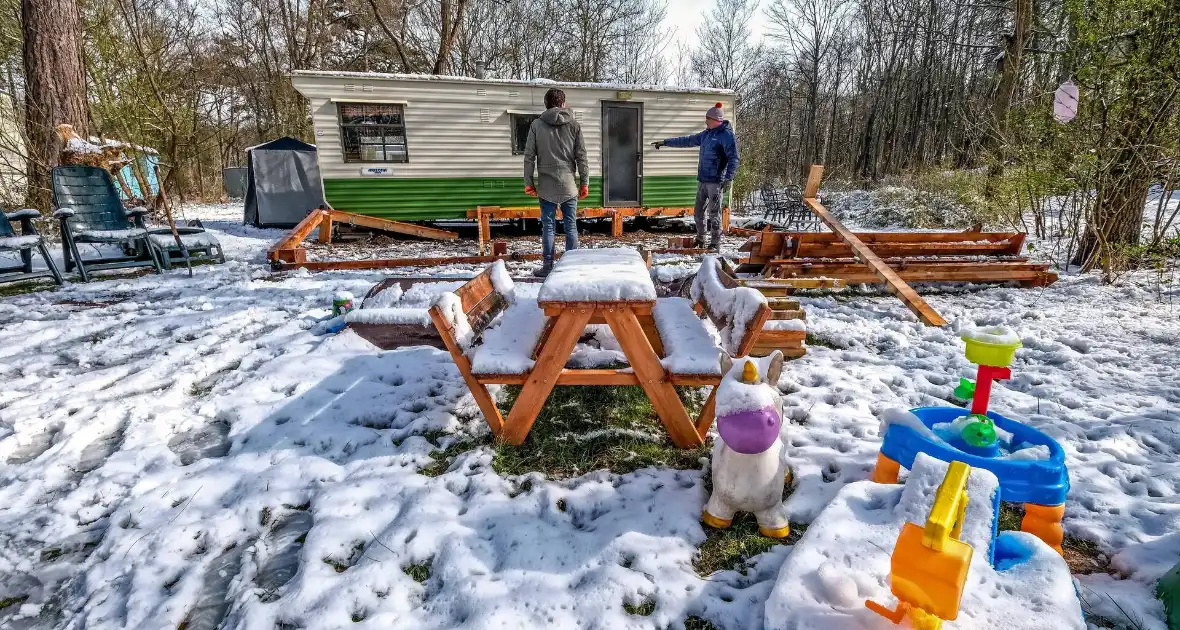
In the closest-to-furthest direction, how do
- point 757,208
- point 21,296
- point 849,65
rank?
point 21,296 < point 757,208 < point 849,65

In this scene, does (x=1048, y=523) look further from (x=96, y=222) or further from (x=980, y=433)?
(x=96, y=222)

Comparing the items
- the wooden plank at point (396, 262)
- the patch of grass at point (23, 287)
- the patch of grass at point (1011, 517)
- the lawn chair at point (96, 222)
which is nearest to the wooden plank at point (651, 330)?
the patch of grass at point (1011, 517)

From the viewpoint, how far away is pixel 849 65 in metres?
25.6

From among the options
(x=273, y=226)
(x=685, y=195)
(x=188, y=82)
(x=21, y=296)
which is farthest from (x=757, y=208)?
(x=188, y=82)

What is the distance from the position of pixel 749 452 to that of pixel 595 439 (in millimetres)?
915

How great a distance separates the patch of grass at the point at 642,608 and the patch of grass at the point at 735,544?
0.72ft

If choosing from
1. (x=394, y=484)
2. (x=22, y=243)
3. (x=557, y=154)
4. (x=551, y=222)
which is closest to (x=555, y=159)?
(x=557, y=154)

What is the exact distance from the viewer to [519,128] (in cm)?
1051

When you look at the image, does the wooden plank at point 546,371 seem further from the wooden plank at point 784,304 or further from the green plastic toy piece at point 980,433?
the wooden plank at point 784,304

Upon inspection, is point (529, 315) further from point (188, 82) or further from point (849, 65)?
point (849, 65)

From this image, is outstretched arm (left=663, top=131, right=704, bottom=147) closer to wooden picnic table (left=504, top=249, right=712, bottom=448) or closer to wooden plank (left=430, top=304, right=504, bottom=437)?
wooden picnic table (left=504, top=249, right=712, bottom=448)

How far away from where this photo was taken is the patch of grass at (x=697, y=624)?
5.14ft

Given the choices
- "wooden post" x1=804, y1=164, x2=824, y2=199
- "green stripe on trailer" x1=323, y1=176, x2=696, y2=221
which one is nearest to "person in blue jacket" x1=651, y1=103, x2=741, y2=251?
"wooden post" x1=804, y1=164, x2=824, y2=199

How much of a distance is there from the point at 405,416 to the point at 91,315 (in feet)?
12.6
